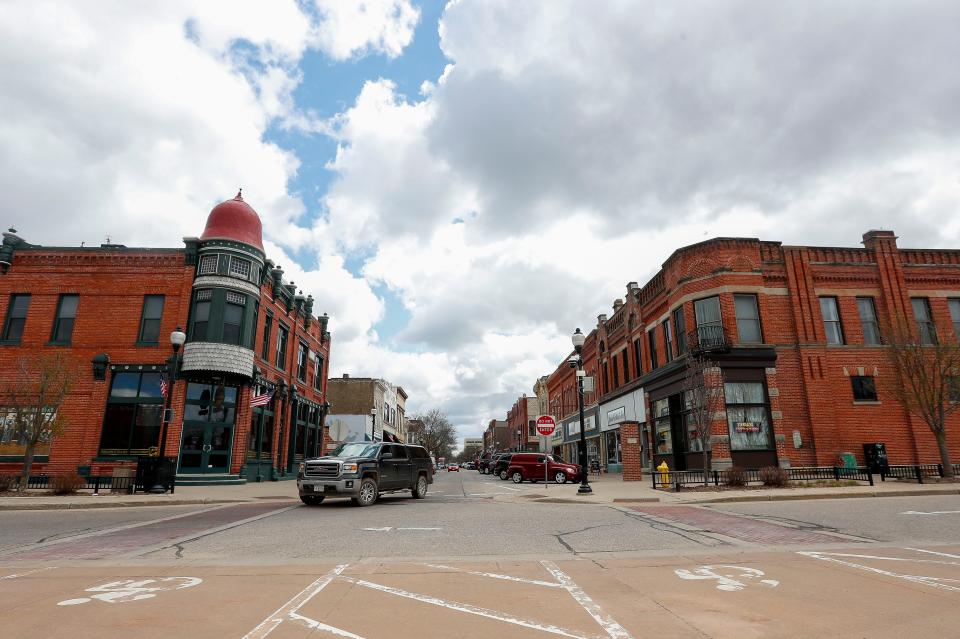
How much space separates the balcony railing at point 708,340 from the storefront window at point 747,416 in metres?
1.82

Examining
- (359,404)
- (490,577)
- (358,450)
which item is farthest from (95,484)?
(359,404)

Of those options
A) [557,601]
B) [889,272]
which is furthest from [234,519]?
[889,272]

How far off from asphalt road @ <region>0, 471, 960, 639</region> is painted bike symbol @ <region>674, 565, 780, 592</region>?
0.11ft

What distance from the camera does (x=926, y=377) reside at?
70.7 feet

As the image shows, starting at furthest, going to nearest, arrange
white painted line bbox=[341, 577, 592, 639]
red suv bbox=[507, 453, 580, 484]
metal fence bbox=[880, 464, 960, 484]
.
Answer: red suv bbox=[507, 453, 580, 484] → metal fence bbox=[880, 464, 960, 484] → white painted line bbox=[341, 577, 592, 639]

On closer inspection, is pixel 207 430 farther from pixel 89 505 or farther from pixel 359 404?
pixel 359 404

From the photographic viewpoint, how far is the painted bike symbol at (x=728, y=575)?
5857 millimetres

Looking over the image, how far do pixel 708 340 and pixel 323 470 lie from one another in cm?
1826

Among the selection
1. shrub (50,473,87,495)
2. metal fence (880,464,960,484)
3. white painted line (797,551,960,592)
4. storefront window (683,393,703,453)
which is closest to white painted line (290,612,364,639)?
white painted line (797,551,960,592)

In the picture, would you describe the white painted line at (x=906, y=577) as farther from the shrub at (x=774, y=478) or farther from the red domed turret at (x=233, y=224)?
the red domed turret at (x=233, y=224)

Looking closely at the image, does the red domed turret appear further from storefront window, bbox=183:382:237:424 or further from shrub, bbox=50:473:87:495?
shrub, bbox=50:473:87:495

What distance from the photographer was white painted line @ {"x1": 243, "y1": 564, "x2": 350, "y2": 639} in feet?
14.2

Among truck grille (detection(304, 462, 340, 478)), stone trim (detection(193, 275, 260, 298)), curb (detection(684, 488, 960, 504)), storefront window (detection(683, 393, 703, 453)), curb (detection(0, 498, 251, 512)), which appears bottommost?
curb (detection(0, 498, 251, 512))

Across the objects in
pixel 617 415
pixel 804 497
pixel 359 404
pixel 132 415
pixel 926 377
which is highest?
pixel 359 404
